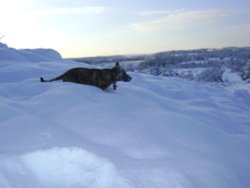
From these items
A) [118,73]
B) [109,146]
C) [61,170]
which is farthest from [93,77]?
[61,170]

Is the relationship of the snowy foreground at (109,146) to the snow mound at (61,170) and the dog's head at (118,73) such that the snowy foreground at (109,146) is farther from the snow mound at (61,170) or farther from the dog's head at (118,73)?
the dog's head at (118,73)

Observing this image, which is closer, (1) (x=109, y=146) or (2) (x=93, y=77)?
(1) (x=109, y=146)

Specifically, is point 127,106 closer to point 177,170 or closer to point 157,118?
point 157,118

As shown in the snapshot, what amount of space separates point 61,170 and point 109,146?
0.54 meters

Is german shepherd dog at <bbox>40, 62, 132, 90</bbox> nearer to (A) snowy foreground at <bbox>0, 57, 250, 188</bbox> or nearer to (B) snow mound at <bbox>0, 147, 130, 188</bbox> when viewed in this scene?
(A) snowy foreground at <bbox>0, 57, 250, 188</bbox>

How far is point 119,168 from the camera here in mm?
2664

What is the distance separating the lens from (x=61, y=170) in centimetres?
264

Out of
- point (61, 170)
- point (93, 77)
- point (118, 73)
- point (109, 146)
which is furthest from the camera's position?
point (118, 73)

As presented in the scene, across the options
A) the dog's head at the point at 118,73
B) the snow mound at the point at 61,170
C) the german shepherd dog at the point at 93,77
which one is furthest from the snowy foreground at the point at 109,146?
the dog's head at the point at 118,73

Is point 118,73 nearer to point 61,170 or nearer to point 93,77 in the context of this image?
point 93,77

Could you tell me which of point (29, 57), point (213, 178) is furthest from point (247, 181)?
point (29, 57)

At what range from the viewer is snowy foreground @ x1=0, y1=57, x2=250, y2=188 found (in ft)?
8.51

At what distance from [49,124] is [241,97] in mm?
6683

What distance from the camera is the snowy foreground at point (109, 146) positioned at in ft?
8.51
